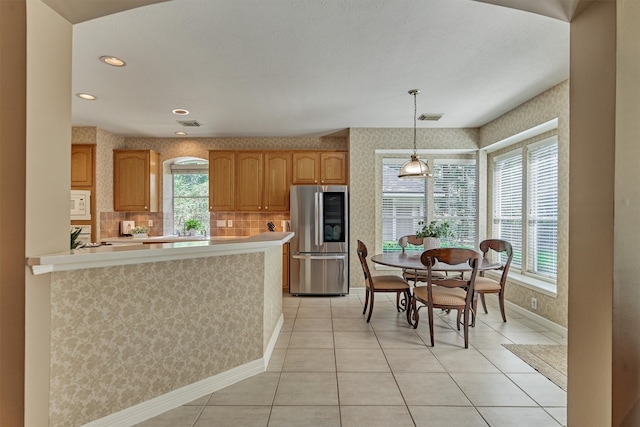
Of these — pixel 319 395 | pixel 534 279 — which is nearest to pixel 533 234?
pixel 534 279

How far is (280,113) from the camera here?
13.5ft

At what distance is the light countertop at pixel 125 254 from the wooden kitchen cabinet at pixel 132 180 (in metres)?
3.66

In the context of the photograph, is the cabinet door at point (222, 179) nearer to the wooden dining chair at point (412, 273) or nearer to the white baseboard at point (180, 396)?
the wooden dining chair at point (412, 273)

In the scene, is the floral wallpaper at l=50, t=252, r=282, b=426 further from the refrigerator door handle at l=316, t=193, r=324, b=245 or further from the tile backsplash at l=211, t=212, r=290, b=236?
the tile backsplash at l=211, t=212, r=290, b=236

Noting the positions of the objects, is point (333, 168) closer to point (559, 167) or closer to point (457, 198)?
point (457, 198)

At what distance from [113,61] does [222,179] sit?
2530 millimetres

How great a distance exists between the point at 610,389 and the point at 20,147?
2826 millimetres

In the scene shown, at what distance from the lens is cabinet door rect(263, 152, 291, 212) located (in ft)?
16.7

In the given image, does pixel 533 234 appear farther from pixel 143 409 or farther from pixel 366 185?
pixel 143 409

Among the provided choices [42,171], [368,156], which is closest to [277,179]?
[368,156]

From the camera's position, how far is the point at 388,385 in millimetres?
2252

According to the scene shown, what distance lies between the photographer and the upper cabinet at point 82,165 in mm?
4703

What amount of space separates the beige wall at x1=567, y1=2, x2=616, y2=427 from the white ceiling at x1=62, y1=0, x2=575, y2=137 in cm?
25

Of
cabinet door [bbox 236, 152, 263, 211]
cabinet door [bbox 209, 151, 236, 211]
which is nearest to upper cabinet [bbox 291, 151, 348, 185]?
cabinet door [bbox 236, 152, 263, 211]
